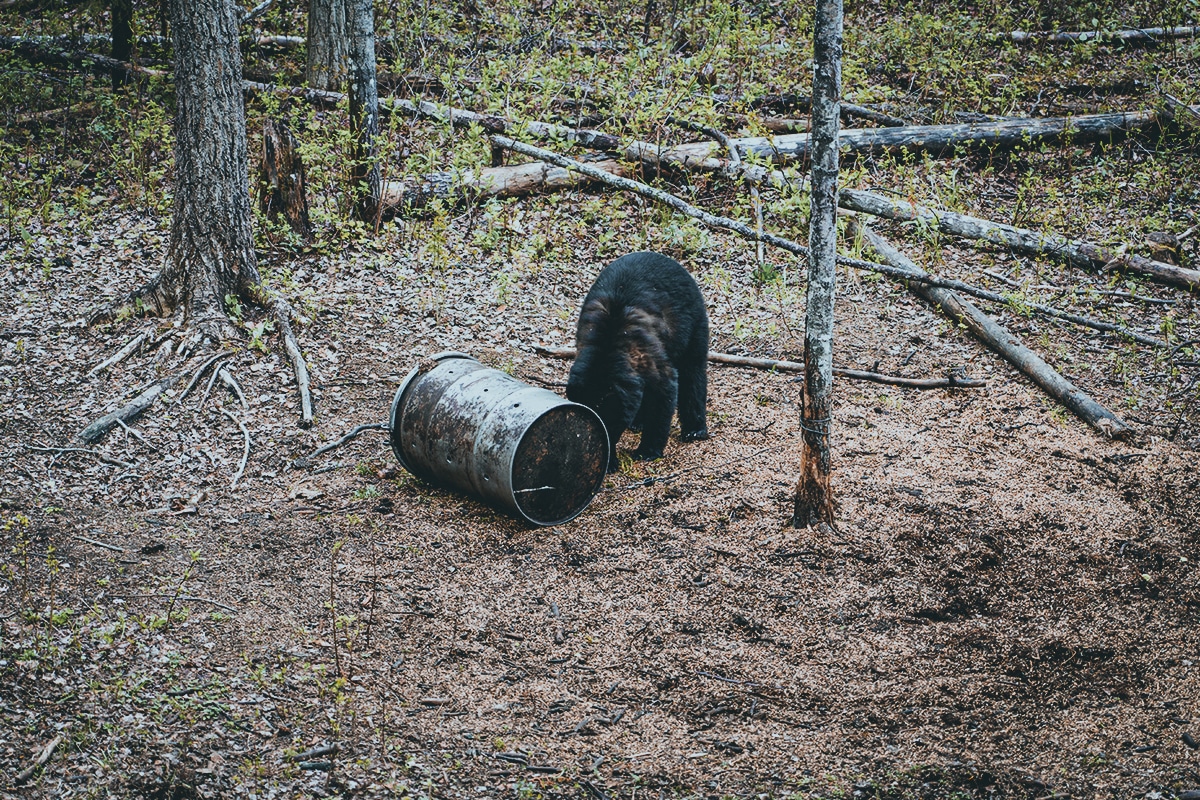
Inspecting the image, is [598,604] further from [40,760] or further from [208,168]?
[208,168]

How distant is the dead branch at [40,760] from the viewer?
324 cm

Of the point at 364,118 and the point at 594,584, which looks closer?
the point at 594,584

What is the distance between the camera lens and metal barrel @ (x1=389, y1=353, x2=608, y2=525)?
514cm

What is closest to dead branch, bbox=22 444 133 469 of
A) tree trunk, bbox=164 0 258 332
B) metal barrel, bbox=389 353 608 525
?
tree trunk, bbox=164 0 258 332

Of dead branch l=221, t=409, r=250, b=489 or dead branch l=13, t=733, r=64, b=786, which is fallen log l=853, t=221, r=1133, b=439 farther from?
dead branch l=13, t=733, r=64, b=786

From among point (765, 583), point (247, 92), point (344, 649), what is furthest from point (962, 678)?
point (247, 92)

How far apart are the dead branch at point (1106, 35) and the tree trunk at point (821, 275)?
380 inches

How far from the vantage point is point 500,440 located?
5.11m

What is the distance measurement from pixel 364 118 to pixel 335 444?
417cm

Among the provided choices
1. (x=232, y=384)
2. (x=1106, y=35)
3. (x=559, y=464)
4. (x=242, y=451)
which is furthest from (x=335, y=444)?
(x=1106, y=35)

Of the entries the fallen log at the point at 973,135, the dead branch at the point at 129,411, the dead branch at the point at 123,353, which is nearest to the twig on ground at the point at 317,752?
the dead branch at the point at 129,411

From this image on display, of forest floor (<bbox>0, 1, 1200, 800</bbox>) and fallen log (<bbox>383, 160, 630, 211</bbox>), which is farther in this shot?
A: fallen log (<bbox>383, 160, 630, 211</bbox>)

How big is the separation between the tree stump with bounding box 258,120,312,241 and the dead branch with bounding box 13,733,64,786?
610cm

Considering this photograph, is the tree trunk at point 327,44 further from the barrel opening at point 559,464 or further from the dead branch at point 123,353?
the barrel opening at point 559,464
